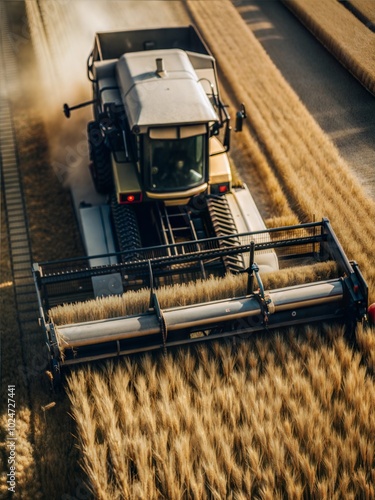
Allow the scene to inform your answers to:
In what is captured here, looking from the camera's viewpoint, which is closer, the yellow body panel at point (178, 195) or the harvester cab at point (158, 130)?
the harvester cab at point (158, 130)

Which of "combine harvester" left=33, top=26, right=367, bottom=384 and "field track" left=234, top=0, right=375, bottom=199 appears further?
"field track" left=234, top=0, right=375, bottom=199

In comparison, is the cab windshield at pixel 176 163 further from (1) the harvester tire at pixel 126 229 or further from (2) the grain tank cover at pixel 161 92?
(1) the harvester tire at pixel 126 229

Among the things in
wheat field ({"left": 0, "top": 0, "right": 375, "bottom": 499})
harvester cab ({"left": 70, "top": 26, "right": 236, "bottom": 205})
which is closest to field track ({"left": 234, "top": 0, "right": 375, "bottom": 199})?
harvester cab ({"left": 70, "top": 26, "right": 236, "bottom": 205})

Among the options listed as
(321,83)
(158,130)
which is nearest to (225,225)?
(158,130)

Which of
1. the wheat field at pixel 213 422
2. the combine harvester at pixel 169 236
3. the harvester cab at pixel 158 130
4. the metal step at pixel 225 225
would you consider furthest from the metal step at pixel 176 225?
the wheat field at pixel 213 422

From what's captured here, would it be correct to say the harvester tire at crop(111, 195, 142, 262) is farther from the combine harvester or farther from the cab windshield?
the cab windshield

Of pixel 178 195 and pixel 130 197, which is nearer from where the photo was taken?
pixel 178 195

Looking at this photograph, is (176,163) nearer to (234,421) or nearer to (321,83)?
(234,421)
